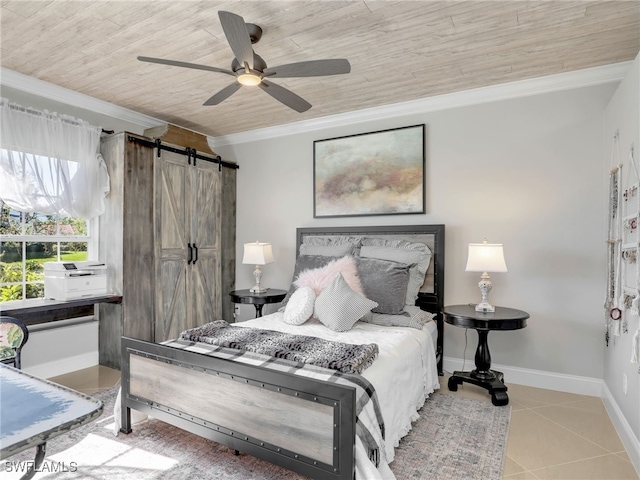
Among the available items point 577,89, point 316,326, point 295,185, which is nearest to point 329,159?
point 295,185

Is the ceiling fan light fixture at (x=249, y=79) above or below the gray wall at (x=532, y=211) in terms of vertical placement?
above

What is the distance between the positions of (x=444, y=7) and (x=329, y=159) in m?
2.17

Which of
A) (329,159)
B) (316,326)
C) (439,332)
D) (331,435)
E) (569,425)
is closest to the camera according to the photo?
(331,435)

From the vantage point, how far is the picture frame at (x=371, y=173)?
12.4ft

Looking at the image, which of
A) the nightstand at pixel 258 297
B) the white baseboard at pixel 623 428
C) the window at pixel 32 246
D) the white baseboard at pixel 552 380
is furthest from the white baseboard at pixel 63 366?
the white baseboard at pixel 623 428

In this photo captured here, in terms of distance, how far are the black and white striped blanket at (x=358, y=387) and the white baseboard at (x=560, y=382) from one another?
5.82 feet

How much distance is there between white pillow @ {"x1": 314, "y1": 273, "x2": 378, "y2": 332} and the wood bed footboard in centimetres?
106

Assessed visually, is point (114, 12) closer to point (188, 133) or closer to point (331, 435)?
point (188, 133)

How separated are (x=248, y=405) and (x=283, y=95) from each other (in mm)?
2048

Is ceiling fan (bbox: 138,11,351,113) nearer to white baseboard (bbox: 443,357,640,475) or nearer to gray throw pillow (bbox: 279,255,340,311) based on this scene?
gray throw pillow (bbox: 279,255,340,311)

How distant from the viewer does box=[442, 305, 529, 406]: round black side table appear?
2.80 m

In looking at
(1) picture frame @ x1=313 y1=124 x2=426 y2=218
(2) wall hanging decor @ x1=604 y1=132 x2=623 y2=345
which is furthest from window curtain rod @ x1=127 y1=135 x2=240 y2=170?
(2) wall hanging decor @ x1=604 y1=132 x2=623 y2=345

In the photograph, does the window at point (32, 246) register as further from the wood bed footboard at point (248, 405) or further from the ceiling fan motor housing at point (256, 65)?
the ceiling fan motor housing at point (256, 65)

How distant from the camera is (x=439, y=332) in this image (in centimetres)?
350
